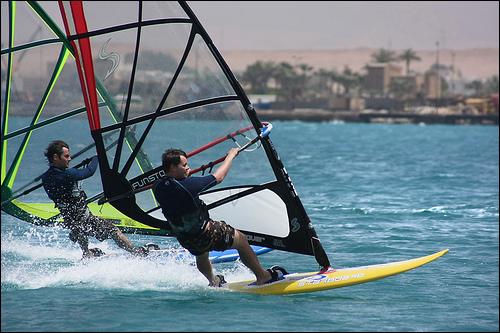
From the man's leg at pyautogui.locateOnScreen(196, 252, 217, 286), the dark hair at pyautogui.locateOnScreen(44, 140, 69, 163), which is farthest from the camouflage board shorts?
the dark hair at pyautogui.locateOnScreen(44, 140, 69, 163)

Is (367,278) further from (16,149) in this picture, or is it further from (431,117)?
(431,117)

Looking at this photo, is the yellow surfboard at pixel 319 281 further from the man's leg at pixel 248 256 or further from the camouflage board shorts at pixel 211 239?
the camouflage board shorts at pixel 211 239

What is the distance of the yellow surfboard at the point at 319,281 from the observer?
8711 millimetres

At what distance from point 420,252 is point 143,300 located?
163 inches

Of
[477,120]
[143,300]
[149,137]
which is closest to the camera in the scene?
[143,300]

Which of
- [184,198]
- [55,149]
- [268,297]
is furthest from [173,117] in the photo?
[268,297]

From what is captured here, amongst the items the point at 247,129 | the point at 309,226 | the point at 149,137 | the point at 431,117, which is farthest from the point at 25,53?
the point at 431,117

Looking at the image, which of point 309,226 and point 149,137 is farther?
point 149,137

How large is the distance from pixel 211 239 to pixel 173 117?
1.50 meters

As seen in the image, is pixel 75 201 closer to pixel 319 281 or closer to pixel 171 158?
pixel 171 158

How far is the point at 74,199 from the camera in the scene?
9594mm

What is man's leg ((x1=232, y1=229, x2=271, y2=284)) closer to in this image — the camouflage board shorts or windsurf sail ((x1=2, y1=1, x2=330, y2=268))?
the camouflage board shorts

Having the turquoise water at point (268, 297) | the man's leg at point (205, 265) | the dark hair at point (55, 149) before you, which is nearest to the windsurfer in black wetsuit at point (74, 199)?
the dark hair at point (55, 149)

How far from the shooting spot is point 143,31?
911 centimetres
